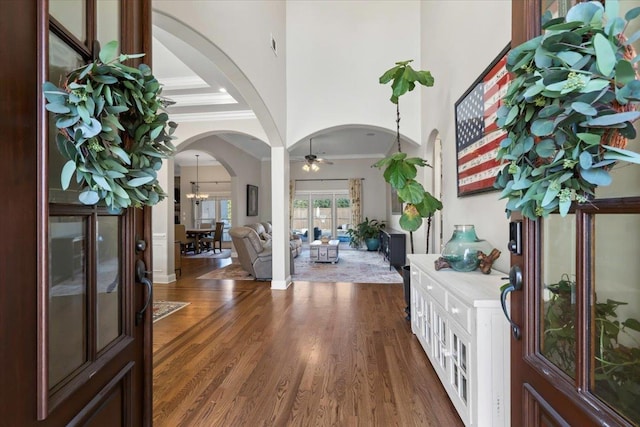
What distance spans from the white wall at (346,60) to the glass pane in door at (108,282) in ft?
14.2

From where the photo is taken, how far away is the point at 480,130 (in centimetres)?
250

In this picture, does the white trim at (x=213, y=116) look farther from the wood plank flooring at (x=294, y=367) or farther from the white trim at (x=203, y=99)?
the wood plank flooring at (x=294, y=367)

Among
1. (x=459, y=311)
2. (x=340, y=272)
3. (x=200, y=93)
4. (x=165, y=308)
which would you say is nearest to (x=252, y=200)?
(x=340, y=272)

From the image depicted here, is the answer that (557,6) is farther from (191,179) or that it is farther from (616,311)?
(191,179)

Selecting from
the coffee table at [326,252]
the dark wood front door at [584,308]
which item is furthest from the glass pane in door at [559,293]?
the coffee table at [326,252]

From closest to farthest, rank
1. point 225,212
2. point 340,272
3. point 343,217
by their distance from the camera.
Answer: point 340,272 < point 343,217 < point 225,212

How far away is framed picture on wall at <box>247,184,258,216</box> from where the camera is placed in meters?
9.28

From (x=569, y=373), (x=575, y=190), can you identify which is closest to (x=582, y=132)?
(x=575, y=190)

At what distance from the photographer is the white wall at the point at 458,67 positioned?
228cm

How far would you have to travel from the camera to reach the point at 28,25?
25.8 inches

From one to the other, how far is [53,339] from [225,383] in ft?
5.67

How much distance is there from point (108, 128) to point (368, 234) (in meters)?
8.85

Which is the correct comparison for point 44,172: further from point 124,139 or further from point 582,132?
point 582,132

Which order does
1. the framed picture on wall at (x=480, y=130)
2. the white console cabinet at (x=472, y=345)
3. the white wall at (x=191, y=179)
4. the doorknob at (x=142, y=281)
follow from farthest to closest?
1. the white wall at (x=191, y=179)
2. the framed picture on wall at (x=480, y=130)
3. the white console cabinet at (x=472, y=345)
4. the doorknob at (x=142, y=281)
